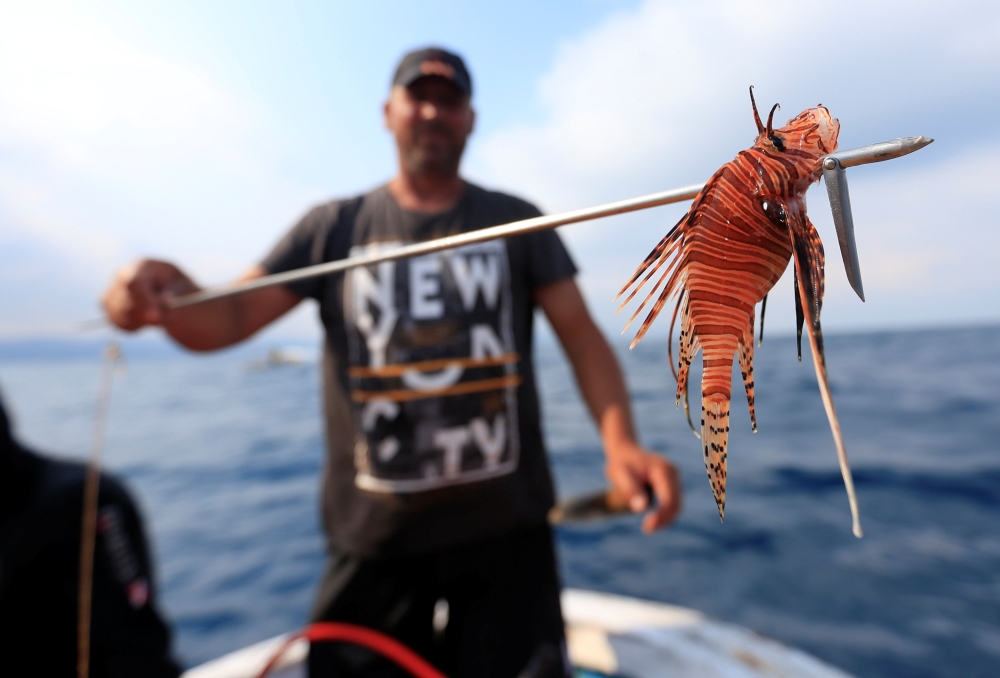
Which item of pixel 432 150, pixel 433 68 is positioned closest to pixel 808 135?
pixel 432 150

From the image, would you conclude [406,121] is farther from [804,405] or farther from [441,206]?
[804,405]

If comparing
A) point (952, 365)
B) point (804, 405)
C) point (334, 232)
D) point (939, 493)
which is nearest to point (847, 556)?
point (939, 493)

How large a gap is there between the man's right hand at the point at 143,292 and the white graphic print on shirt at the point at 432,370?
62 centimetres

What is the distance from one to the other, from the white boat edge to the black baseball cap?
271cm

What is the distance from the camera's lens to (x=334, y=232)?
88.4 inches

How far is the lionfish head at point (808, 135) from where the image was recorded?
1.82 ft

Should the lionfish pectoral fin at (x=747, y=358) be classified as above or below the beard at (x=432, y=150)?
below

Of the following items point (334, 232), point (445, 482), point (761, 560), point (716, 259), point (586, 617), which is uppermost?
point (334, 232)

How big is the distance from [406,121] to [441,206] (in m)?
0.43

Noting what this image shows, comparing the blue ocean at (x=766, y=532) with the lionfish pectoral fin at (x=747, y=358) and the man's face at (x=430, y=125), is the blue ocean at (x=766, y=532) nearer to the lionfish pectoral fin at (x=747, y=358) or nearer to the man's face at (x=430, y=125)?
the lionfish pectoral fin at (x=747, y=358)

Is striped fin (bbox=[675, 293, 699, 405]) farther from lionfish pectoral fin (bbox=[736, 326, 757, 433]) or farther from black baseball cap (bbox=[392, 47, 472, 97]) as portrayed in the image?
black baseball cap (bbox=[392, 47, 472, 97])

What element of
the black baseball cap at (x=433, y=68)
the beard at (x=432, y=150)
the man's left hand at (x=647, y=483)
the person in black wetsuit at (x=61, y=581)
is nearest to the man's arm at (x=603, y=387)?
the man's left hand at (x=647, y=483)

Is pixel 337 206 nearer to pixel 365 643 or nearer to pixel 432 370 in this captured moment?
pixel 432 370

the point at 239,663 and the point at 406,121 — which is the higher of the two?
the point at 406,121
